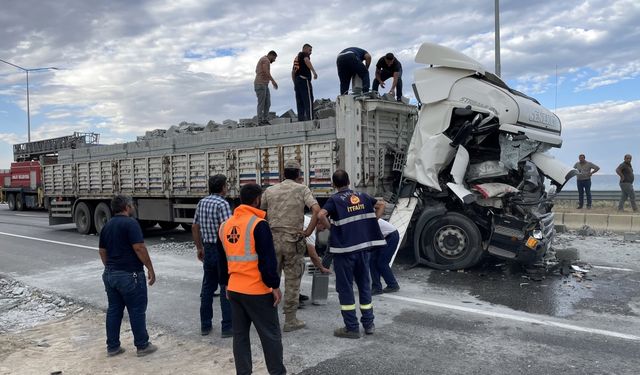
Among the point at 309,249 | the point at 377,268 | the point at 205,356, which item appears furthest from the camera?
the point at 377,268

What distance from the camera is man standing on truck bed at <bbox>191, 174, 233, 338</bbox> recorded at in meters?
4.86

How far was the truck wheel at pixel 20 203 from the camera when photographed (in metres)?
26.8

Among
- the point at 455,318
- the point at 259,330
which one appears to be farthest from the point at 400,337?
the point at 259,330

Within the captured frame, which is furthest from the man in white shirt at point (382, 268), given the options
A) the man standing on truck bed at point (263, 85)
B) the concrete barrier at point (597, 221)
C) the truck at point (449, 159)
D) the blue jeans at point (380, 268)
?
the concrete barrier at point (597, 221)

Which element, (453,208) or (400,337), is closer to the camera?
(400,337)

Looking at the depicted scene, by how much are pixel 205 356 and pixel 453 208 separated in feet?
14.7

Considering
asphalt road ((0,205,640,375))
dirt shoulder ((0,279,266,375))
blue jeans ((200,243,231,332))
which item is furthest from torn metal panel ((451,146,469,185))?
dirt shoulder ((0,279,266,375))

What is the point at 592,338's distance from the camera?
4461 millimetres

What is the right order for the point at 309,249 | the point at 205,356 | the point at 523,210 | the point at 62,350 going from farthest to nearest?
the point at 523,210 < the point at 309,249 < the point at 62,350 < the point at 205,356

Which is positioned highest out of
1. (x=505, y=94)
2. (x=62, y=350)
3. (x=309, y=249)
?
(x=505, y=94)

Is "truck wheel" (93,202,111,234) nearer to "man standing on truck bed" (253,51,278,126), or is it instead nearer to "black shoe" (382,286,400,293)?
"man standing on truck bed" (253,51,278,126)

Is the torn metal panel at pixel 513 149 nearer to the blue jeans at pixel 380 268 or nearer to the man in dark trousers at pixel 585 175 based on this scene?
the blue jeans at pixel 380 268

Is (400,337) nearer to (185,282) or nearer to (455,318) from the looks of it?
(455,318)

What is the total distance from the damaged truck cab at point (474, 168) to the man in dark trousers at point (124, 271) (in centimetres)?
434
